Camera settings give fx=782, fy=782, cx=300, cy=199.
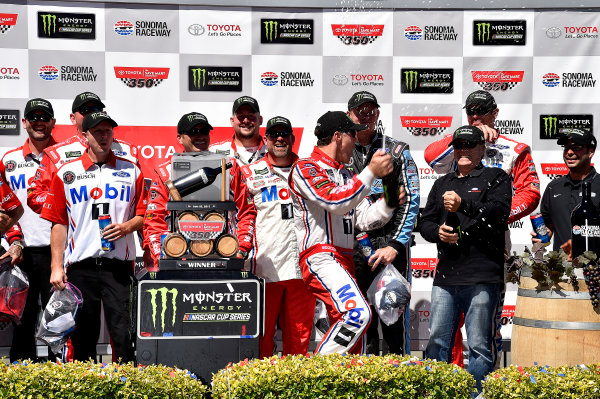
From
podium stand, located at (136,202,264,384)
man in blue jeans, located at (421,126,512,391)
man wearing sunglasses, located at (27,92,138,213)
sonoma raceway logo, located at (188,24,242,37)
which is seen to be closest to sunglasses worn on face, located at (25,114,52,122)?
man wearing sunglasses, located at (27,92,138,213)

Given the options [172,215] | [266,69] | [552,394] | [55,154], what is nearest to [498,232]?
[552,394]

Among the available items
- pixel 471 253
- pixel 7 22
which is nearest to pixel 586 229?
pixel 471 253

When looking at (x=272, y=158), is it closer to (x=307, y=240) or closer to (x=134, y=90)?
(x=307, y=240)

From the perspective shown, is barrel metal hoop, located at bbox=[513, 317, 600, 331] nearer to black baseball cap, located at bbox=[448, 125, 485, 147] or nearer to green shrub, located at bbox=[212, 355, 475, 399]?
green shrub, located at bbox=[212, 355, 475, 399]

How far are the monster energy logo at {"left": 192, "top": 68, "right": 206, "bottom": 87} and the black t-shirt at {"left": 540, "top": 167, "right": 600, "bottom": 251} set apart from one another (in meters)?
2.90

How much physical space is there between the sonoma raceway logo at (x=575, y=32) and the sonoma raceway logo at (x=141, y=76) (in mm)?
3229

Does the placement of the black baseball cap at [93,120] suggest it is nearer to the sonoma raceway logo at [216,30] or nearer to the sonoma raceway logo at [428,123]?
the sonoma raceway logo at [216,30]

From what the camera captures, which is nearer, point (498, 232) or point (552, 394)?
point (552, 394)

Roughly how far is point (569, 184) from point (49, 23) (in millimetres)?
4299

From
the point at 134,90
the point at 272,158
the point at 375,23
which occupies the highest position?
the point at 375,23

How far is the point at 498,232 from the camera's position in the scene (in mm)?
5012

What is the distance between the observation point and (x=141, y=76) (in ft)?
Result: 21.1

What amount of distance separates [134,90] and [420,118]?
2398mm

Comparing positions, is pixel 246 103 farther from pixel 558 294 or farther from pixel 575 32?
pixel 575 32
